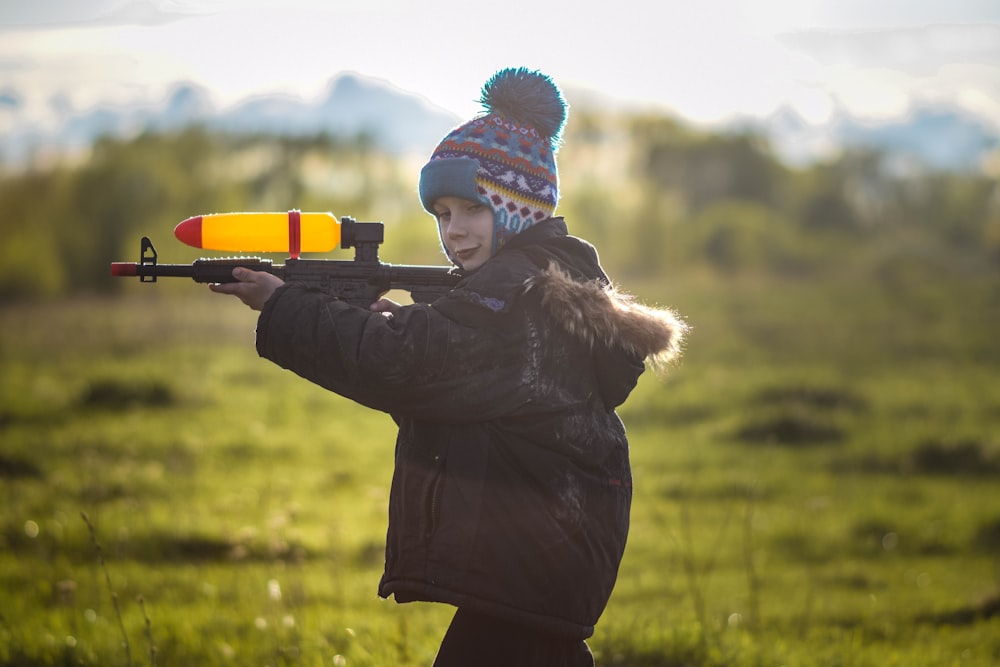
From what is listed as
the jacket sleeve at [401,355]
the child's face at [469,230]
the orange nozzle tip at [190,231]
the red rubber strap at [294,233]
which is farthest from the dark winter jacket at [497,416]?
the orange nozzle tip at [190,231]

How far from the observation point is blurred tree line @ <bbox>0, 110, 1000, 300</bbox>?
32.2m

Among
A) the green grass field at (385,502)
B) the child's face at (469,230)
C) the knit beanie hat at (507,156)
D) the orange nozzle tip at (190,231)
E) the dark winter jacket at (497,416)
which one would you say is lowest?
the green grass field at (385,502)

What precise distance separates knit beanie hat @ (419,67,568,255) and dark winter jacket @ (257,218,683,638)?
160mm

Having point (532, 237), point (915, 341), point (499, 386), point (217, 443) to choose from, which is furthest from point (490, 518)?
point (915, 341)

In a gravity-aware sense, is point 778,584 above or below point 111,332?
above

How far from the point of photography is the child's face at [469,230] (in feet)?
9.85

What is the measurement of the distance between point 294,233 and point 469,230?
528mm

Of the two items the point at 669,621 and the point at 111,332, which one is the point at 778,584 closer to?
the point at 669,621

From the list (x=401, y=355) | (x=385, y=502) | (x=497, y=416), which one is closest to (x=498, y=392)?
(x=497, y=416)

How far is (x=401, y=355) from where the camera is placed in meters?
2.64

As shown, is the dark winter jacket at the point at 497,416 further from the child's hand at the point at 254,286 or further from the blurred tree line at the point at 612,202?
the blurred tree line at the point at 612,202

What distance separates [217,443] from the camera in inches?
456

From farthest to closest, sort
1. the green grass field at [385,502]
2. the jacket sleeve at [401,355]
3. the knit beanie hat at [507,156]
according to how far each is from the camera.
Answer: the green grass field at [385,502] < the knit beanie hat at [507,156] < the jacket sleeve at [401,355]

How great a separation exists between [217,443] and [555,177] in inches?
365
